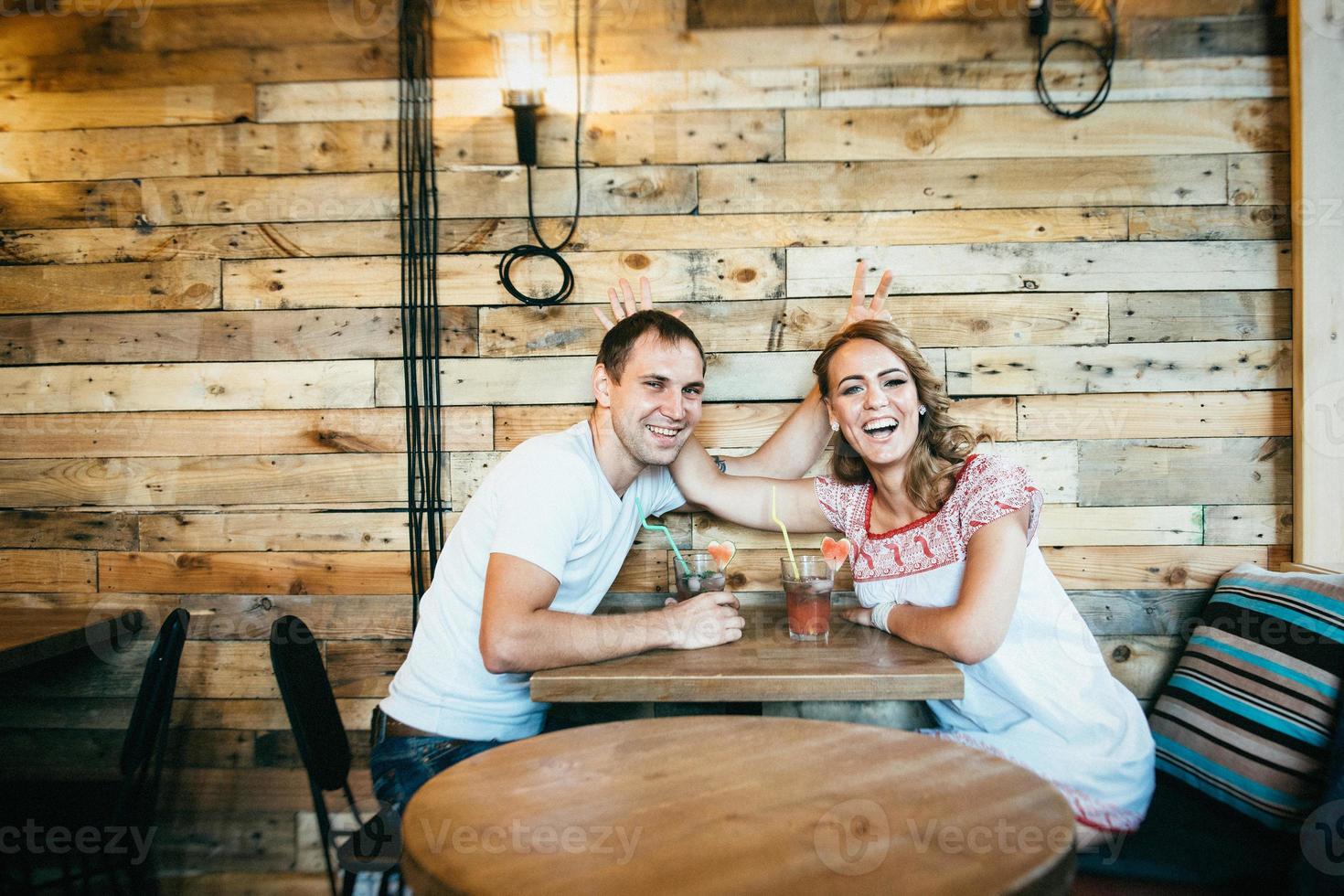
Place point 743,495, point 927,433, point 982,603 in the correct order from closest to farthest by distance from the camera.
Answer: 1. point 982,603
2. point 927,433
3. point 743,495

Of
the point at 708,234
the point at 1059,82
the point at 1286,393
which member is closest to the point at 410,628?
the point at 708,234

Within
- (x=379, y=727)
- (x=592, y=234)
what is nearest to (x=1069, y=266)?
(x=592, y=234)

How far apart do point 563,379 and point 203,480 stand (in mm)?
1150

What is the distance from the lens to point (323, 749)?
A: 5.68ft

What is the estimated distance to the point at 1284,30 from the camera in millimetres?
2373

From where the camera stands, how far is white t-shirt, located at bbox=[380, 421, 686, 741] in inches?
71.8

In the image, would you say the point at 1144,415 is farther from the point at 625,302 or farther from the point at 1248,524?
the point at 625,302

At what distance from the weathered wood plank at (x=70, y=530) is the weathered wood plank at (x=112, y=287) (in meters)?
0.63

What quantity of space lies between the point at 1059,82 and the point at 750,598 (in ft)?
5.74

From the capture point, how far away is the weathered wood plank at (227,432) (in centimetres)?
248

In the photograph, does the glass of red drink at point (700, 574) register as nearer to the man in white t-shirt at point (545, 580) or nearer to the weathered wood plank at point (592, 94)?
the man in white t-shirt at point (545, 580)

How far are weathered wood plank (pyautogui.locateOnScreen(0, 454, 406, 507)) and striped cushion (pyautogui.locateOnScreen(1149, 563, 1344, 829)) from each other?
2176 mm

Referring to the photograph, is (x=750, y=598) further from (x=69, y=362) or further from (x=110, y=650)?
(x=69, y=362)

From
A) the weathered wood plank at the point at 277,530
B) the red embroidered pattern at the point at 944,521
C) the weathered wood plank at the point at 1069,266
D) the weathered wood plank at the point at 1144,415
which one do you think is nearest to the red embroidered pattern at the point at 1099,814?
the red embroidered pattern at the point at 944,521
